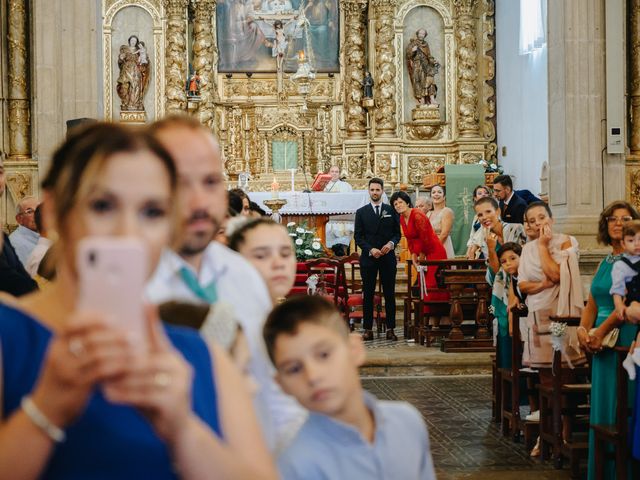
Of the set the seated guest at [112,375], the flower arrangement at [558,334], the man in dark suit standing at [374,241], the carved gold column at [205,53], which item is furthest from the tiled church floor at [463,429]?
the carved gold column at [205,53]

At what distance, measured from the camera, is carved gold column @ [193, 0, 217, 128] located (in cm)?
1894

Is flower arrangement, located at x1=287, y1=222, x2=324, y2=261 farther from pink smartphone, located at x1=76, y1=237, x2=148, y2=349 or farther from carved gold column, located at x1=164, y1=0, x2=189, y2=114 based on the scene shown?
pink smartphone, located at x1=76, y1=237, x2=148, y2=349

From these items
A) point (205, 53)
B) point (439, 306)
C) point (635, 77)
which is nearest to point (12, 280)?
point (439, 306)

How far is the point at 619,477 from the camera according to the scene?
5367 millimetres

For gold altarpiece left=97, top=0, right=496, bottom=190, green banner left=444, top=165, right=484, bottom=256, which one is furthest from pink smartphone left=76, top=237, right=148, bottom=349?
gold altarpiece left=97, top=0, right=496, bottom=190

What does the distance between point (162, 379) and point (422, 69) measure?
18.4m

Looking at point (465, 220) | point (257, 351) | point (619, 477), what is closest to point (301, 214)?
point (465, 220)

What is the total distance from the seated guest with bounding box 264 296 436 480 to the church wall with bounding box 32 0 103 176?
9187mm

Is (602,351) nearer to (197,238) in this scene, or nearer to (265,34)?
(197,238)

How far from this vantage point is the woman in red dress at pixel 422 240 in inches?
446

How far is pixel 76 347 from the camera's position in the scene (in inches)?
46.8

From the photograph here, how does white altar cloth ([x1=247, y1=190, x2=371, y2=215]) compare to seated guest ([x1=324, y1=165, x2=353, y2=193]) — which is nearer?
white altar cloth ([x1=247, y1=190, x2=371, y2=215])

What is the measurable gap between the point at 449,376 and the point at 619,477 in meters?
4.66

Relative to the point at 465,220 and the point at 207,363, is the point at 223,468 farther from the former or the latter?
the point at 465,220
